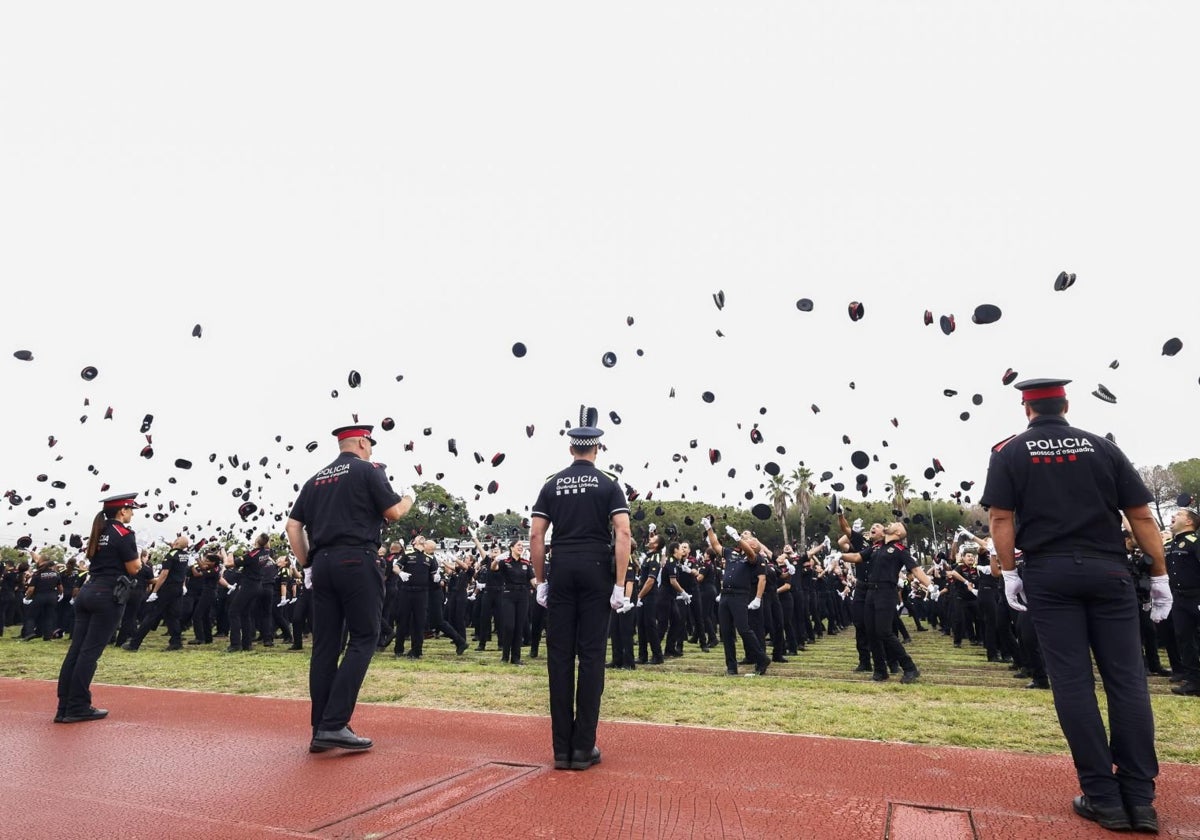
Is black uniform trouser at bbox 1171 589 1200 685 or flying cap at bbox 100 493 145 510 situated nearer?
flying cap at bbox 100 493 145 510

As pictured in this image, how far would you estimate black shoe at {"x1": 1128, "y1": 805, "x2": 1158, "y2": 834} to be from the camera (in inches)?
140

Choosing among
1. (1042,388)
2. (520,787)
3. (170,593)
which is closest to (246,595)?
(170,593)

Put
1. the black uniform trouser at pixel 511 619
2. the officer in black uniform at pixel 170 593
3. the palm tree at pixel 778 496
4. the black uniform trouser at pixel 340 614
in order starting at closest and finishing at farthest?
the black uniform trouser at pixel 340 614 < the black uniform trouser at pixel 511 619 < the officer in black uniform at pixel 170 593 < the palm tree at pixel 778 496

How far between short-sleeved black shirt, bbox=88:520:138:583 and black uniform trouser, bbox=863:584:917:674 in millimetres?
9172

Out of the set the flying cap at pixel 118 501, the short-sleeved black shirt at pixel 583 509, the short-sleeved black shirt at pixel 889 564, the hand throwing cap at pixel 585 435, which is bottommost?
the short-sleeved black shirt at pixel 889 564

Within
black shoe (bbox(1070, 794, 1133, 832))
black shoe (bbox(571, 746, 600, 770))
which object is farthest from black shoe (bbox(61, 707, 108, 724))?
black shoe (bbox(1070, 794, 1133, 832))

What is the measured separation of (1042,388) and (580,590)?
317cm

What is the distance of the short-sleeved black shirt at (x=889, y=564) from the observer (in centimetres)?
1060

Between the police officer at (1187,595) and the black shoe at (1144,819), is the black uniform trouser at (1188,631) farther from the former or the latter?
the black shoe at (1144,819)

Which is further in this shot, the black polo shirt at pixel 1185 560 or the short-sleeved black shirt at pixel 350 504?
the black polo shirt at pixel 1185 560

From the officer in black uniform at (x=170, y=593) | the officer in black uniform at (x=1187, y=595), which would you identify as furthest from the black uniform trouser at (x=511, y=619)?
the officer in black uniform at (x=1187, y=595)

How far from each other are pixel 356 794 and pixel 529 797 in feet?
3.14

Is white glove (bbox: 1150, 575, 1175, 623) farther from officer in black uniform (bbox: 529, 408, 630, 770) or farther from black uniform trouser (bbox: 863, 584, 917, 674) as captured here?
black uniform trouser (bbox: 863, 584, 917, 674)

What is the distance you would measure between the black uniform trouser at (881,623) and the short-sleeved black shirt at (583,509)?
673cm
